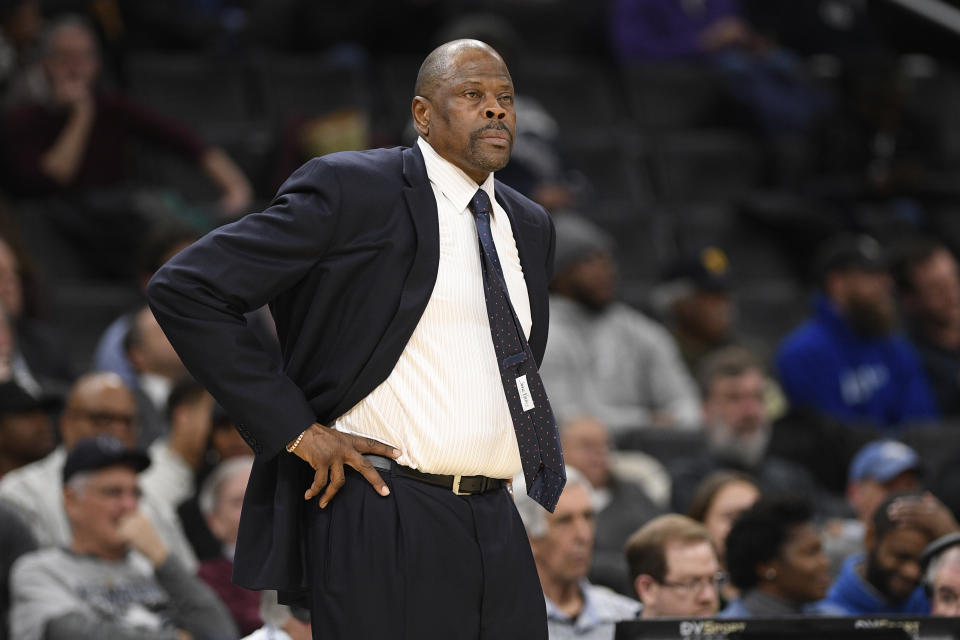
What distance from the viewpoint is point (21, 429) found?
16.4 feet

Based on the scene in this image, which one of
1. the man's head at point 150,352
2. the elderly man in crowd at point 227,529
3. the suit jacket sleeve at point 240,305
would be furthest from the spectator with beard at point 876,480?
the suit jacket sleeve at point 240,305

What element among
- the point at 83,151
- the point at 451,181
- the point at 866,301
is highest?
the point at 451,181

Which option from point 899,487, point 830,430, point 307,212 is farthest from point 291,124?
point 307,212

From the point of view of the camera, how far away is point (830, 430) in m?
6.12

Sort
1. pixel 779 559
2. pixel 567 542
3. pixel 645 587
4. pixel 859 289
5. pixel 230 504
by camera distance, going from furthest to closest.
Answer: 1. pixel 859 289
2. pixel 230 504
3. pixel 779 559
4. pixel 567 542
5. pixel 645 587

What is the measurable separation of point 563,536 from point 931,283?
11.2 ft

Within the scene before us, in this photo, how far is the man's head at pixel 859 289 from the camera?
21.8ft

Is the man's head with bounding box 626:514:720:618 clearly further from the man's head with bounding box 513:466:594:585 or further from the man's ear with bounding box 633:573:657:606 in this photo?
the man's head with bounding box 513:466:594:585

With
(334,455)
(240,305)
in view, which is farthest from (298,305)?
(334,455)

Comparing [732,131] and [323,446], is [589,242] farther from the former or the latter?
[323,446]

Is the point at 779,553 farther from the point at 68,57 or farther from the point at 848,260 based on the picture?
the point at 68,57

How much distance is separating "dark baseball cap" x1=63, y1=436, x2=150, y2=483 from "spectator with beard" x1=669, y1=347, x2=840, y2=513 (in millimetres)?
1980

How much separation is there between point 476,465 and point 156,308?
0.59 m

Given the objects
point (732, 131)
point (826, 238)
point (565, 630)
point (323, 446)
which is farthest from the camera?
point (732, 131)
